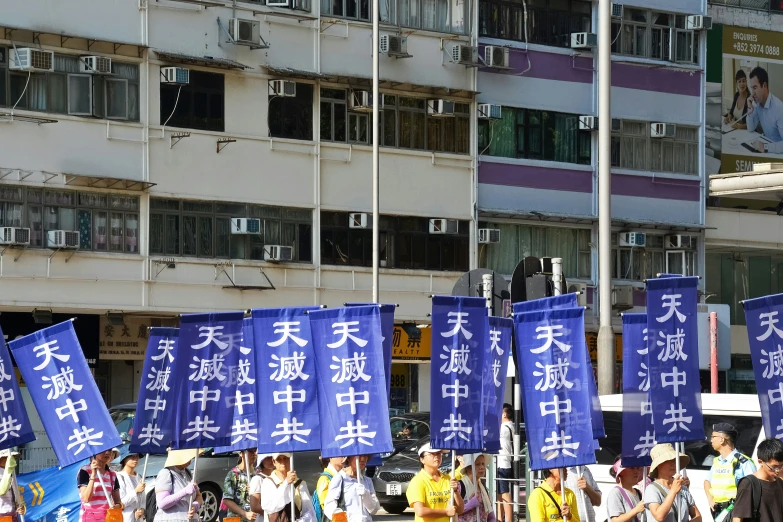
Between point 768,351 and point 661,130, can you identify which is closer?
point 768,351

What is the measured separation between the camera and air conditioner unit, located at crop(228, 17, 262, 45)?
110 feet

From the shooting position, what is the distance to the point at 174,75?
32906mm

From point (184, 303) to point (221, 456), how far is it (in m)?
12.0

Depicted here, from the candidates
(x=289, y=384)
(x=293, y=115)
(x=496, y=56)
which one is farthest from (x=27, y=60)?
(x=289, y=384)

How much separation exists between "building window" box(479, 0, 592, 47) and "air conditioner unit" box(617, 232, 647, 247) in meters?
4.64

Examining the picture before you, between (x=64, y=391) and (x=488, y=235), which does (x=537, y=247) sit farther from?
(x=64, y=391)

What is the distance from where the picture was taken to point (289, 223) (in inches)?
1374

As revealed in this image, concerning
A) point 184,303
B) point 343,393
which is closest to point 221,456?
point 343,393

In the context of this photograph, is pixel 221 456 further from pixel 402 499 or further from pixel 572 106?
pixel 572 106

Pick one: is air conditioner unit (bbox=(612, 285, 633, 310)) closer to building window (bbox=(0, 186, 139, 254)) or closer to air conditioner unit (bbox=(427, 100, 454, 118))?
air conditioner unit (bbox=(427, 100, 454, 118))

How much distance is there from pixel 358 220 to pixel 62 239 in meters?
6.86

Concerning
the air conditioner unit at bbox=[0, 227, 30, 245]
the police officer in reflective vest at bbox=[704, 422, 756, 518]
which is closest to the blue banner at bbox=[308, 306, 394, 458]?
the police officer in reflective vest at bbox=[704, 422, 756, 518]

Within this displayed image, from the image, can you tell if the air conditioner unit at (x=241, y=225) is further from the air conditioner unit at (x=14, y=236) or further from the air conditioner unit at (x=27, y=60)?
the air conditioner unit at (x=27, y=60)

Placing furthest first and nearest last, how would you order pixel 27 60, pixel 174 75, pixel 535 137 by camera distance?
pixel 535 137 < pixel 174 75 < pixel 27 60
